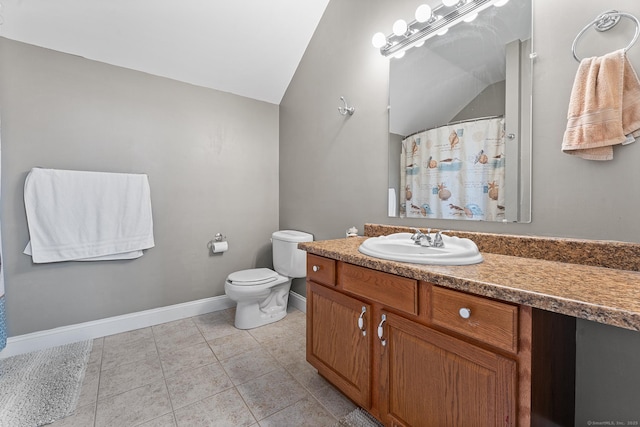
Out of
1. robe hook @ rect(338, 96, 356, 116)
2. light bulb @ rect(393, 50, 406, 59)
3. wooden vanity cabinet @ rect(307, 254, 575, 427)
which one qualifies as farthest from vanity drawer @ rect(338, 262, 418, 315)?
light bulb @ rect(393, 50, 406, 59)

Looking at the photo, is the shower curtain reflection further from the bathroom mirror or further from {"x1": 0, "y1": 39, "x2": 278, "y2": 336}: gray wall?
{"x1": 0, "y1": 39, "x2": 278, "y2": 336}: gray wall

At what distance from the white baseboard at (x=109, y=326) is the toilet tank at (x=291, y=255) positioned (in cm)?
74

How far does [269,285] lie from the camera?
2252 mm

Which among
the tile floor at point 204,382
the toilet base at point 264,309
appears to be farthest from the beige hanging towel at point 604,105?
the toilet base at point 264,309

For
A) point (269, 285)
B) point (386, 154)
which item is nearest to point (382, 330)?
point (386, 154)

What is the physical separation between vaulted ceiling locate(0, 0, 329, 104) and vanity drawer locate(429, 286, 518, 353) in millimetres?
2342

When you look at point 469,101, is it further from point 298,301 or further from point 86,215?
point 86,215

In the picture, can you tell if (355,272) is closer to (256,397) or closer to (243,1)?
(256,397)

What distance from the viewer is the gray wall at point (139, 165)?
185 centimetres

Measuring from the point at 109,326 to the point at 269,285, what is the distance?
4.19 feet

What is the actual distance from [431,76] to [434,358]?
145 cm

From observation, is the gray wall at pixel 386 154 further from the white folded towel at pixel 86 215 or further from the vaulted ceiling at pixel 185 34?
the white folded towel at pixel 86 215

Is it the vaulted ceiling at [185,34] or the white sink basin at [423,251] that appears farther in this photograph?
the vaulted ceiling at [185,34]

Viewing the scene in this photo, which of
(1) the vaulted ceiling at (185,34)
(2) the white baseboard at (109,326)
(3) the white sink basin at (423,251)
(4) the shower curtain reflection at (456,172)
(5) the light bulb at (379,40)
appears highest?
(1) the vaulted ceiling at (185,34)
